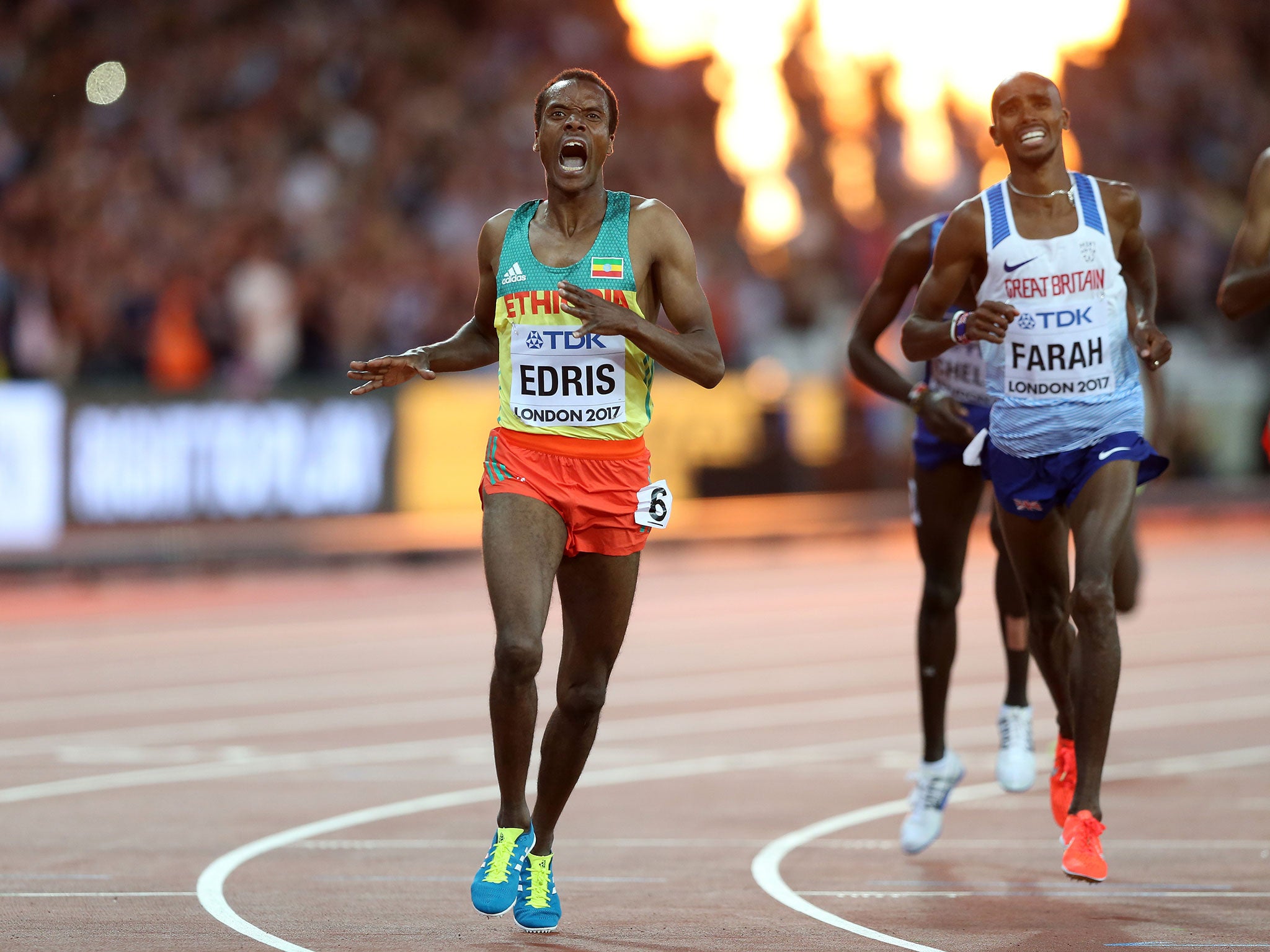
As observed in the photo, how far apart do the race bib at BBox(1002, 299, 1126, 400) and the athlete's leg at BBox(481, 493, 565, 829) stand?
189cm

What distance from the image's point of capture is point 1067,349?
7285mm

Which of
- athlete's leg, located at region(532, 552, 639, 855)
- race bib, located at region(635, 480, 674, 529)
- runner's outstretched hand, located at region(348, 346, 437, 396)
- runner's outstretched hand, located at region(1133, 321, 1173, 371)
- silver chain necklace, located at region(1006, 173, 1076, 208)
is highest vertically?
silver chain necklace, located at region(1006, 173, 1076, 208)

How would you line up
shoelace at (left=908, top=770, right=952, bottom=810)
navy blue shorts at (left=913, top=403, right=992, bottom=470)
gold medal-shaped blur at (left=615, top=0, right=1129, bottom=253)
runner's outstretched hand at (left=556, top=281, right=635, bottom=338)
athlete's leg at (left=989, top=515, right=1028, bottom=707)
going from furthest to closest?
1. gold medal-shaped blur at (left=615, top=0, right=1129, bottom=253)
2. athlete's leg at (left=989, top=515, right=1028, bottom=707)
3. navy blue shorts at (left=913, top=403, right=992, bottom=470)
4. shoelace at (left=908, top=770, right=952, bottom=810)
5. runner's outstretched hand at (left=556, top=281, right=635, bottom=338)

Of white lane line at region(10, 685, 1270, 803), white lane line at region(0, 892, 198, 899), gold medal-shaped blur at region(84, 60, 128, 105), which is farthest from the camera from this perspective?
gold medal-shaped blur at region(84, 60, 128, 105)

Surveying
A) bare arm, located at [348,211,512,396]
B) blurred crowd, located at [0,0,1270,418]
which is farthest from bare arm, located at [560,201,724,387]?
blurred crowd, located at [0,0,1270,418]

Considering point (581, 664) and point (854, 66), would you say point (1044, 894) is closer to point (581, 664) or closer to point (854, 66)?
point (581, 664)

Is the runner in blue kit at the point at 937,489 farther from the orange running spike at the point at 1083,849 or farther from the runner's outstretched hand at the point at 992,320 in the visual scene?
the orange running spike at the point at 1083,849

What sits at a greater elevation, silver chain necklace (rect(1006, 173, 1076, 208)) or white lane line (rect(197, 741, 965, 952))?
silver chain necklace (rect(1006, 173, 1076, 208))

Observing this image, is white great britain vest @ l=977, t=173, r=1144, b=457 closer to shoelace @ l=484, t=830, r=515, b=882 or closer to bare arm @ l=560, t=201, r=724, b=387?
bare arm @ l=560, t=201, r=724, b=387

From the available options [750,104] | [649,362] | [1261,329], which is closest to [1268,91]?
[1261,329]

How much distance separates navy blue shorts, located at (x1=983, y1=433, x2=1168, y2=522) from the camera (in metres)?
7.27

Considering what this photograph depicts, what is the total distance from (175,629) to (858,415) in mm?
10780

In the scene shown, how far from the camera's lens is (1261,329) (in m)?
32.0

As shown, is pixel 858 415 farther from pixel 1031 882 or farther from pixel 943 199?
pixel 1031 882
